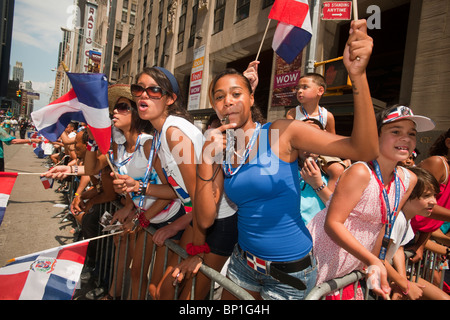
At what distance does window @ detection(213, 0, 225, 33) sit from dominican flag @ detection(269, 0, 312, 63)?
1414cm

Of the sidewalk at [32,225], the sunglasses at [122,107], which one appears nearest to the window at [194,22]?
the sidewalk at [32,225]

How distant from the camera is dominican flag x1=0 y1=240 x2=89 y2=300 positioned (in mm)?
2168

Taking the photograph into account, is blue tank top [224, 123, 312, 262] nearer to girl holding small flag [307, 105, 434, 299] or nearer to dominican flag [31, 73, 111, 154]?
girl holding small flag [307, 105, 434, 299]

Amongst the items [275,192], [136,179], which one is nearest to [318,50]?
[136,179]

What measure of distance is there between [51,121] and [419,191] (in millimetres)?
3937

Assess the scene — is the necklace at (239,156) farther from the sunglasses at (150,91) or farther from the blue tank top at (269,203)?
the sunglasses at (150,91)

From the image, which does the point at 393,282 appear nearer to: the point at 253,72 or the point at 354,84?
the point at 354,84

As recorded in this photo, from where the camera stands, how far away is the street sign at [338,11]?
5.65m

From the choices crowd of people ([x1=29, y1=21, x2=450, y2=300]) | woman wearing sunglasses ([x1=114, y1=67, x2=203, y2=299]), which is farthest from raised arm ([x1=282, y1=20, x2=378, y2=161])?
woman wearing sunglasses ([x1=114, y1=67, x2=203, y2=299])

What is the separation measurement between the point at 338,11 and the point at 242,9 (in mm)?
9280

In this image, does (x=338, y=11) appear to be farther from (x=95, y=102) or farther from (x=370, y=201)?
(x=95, y=102)

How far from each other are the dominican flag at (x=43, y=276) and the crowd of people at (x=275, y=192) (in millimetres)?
612

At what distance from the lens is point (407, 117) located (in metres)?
1.94
